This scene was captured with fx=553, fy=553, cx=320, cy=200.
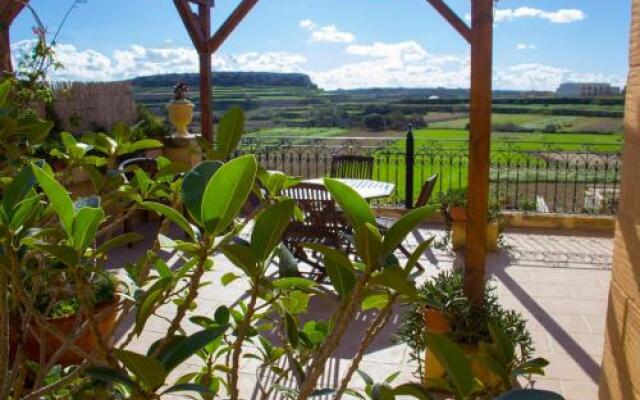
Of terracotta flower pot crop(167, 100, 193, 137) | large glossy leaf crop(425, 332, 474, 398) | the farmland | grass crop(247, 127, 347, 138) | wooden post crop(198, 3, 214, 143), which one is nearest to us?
large glossy leaf crop(425, 332, 474, 398)

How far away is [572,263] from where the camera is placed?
4.91 meters

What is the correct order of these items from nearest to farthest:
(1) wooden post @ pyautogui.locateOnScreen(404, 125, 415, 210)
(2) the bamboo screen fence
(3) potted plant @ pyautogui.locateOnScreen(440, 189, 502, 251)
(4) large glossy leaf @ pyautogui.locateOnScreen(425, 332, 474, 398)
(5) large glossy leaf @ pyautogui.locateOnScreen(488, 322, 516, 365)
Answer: (4) large glossy leaf @ pyautogui.locateOnScreen(425, 332, 474, 398) → (5) large glossy leaf @ pyautogui.locateOnScreen(488, 322, 516, 365) → (3) potted plant @ pyautogui.locateOnScreen(440, 189, 502, 251) → (2) the bamboo screen fence → (1) wooden post @ pyautogui.locateOnScreen(404, 125, 415, 210)

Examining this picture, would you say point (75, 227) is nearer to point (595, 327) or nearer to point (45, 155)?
point (595, 327)

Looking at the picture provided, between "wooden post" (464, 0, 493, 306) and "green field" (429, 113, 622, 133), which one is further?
"green field" (429, 113, 622, 133)

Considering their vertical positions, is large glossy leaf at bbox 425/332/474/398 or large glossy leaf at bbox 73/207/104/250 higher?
large glossy leaf at bbox 73/207/104/250

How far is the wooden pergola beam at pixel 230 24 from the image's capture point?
5.41 m

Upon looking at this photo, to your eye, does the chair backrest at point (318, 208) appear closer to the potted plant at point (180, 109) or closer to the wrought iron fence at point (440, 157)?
the potted plant at point (180, 109)

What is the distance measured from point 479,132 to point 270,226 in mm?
2179

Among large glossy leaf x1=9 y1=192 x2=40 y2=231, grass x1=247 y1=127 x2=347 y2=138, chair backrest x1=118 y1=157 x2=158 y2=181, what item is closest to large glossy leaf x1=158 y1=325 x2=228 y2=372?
large glossy leaf x1=9 y1=192 x2=40 y2=231

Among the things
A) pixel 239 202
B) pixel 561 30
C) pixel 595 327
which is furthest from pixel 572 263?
pixel 561 30

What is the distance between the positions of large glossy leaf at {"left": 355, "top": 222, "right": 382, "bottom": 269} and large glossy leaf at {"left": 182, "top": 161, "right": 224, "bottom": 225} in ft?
0.60

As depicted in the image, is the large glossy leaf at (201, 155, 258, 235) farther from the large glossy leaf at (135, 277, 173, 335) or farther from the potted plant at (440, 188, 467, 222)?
the potted plant at (440, 188, 467, 222)

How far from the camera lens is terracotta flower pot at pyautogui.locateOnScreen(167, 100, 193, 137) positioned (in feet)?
20.0

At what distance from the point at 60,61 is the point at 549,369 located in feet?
11.8
